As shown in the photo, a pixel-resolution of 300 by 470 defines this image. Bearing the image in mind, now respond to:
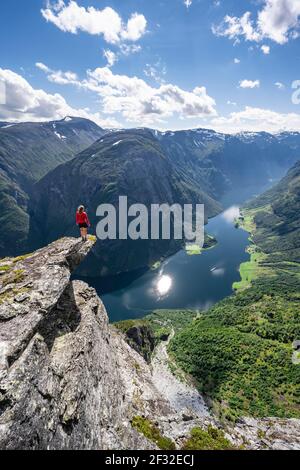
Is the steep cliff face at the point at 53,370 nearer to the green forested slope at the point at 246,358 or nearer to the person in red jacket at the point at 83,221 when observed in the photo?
the person in red jacket at the point at 83,221

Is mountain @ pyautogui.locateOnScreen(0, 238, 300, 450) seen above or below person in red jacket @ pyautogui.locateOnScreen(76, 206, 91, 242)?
below

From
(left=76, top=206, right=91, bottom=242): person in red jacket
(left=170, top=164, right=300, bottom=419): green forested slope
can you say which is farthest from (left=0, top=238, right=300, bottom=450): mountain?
(left=170, top=164, right=300, bottom=419): green forested slope

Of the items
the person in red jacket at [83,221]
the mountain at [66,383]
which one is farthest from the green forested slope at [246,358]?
the person in red jacket at [83,221]

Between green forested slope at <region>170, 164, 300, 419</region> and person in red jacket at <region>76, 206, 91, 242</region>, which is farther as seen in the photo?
green forested slope at <region>170, 164, 300, 419</region>

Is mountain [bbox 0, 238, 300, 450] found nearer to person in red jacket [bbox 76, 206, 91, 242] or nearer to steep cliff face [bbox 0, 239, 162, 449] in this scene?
steep cliff face [bbox 0, 239, 162, 449]

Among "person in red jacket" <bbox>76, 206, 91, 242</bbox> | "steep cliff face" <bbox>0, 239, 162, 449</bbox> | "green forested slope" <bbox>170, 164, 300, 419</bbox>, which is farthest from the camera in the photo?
"green forested slope" <bbox>170, 164, 300, 419</bbox>

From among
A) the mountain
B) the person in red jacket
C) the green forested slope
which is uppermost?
the person in red jacket

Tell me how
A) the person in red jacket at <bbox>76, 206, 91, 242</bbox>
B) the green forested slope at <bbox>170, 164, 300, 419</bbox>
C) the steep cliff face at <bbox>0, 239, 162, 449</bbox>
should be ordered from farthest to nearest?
1. the green forested slope at <bbox>170, 164, 300, 419</bbox>
2. the person in red jacket at <bbox>76, 206, 91, 242</bbox>
3. the steep cliff face at <bbox>0, 239, 162, 449</bbox>
